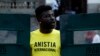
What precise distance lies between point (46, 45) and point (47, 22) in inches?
9.8

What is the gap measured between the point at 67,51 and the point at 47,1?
904 cm

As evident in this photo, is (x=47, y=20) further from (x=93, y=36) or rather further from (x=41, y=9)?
(x=93, y=36)

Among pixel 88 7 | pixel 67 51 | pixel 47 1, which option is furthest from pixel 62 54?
pixel 88 7

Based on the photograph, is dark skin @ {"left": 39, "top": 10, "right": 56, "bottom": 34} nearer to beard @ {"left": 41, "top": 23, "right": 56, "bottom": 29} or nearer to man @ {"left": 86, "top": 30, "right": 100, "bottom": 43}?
beard @ {"left": 41, "top": 23, "right": 56, "bottom": 29}

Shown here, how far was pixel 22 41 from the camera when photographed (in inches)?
201

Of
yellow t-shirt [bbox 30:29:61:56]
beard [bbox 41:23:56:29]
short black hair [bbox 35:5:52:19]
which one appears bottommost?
yellow t-shirt [bbox 30:29:61:56]

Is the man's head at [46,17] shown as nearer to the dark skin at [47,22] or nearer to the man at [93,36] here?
the dark skin at [47,22]

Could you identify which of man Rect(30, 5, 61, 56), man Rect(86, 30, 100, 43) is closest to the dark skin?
man Rect(30, 5, 61, 56)

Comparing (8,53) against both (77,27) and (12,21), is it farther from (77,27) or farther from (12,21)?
(77,27)

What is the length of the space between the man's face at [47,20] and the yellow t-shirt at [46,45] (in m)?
0.10

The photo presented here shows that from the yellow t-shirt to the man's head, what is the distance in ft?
0.34

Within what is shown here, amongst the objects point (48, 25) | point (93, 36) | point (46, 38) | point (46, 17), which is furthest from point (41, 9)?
point (93, 36)

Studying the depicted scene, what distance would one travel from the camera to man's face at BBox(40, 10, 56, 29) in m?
4.91

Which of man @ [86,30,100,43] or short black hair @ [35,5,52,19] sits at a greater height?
short black hair @ [35,5,52,19]
